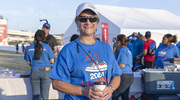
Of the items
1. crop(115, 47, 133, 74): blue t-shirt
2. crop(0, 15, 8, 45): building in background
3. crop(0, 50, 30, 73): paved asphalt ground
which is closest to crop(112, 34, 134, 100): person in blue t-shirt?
crop(115, 47, 133, 74): blue t-shirt

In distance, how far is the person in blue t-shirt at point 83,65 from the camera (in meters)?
1.32

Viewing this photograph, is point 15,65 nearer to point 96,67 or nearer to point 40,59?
point 40,59

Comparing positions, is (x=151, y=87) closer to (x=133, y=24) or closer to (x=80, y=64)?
(x=80, y=64)

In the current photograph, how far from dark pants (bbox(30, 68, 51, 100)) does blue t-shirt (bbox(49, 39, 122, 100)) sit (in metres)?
2.06

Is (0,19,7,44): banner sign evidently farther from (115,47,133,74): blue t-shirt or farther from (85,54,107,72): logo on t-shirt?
(85,54,107,72): logo on t-shirt

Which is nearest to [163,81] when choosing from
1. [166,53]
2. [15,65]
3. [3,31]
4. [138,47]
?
[166,53]

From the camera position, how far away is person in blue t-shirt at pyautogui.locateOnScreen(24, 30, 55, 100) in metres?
3.32

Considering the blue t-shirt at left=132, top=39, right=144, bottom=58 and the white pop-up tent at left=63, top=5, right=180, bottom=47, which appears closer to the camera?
the blue t-shirt at left=132, top=39, right=144, bottom=58

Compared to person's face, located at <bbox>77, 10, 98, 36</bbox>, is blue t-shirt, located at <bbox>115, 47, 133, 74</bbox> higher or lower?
lower

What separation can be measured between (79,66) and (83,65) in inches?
1.3

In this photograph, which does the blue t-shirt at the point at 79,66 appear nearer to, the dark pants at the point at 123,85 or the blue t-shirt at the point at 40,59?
the dark pants at the point at 123,85

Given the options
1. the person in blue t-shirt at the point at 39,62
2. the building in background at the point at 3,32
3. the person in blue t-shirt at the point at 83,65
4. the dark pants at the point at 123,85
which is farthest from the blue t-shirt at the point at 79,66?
the building in background at the point at 3,32

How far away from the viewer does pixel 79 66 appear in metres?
1.33

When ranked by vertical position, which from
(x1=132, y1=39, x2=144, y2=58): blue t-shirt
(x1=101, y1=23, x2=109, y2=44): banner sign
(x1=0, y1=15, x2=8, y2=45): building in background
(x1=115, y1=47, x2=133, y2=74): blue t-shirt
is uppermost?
(x1=0, y1=15, x2=8, y2=45): building in background
